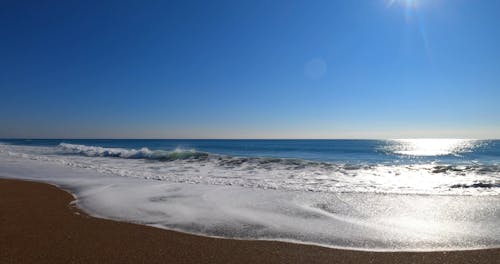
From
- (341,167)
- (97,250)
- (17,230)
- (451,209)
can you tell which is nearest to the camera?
(97,250)

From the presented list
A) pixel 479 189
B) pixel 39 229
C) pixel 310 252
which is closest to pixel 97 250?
pixel 39 229

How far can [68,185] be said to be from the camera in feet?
31.7

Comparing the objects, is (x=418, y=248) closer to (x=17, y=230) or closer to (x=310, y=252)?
(x=310, y=252)

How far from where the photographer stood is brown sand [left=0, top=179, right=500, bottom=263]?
388cm

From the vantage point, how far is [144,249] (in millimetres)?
4176

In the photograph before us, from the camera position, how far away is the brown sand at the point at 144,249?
3879 millimetres

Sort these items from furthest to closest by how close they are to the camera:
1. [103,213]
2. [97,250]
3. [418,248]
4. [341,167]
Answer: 1. [341,167]
2. [103,213]
3. [418,248]
4. [97,250]

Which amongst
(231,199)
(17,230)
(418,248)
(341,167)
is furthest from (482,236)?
(341,167)

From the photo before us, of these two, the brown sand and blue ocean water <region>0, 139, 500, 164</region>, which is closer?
the brown sand

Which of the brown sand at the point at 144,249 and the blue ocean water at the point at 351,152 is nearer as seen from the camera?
the brown sand at the point at 144,249

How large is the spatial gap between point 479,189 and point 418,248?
7340 millimetres

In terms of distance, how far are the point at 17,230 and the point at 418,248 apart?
18.4 ft

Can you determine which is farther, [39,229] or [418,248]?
[39,229]

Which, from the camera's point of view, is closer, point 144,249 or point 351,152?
point 144,249
